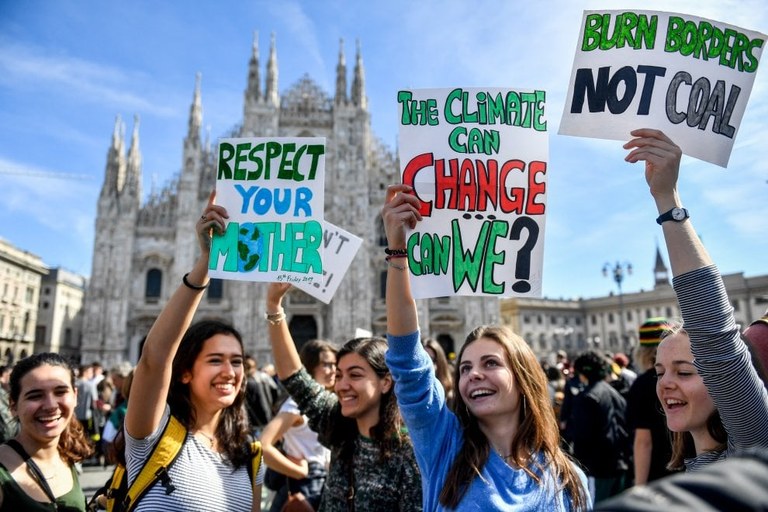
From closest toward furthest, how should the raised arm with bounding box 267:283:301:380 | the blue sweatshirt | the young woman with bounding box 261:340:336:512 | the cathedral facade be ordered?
the blue sweatshirt → the raised arm with bounding box 267:283:301:380 → the young woman with bounding box 261:340:336:512 → the cathedral facade

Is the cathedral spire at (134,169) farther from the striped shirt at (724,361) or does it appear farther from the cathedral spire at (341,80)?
the striped shirt at (724,361)

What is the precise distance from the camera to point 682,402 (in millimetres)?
1619

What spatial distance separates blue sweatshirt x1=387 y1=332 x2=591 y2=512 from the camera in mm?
1646

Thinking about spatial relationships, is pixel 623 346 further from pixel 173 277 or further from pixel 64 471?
pixel 64 471

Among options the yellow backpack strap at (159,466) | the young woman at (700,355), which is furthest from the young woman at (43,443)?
the young woman at (700,355)

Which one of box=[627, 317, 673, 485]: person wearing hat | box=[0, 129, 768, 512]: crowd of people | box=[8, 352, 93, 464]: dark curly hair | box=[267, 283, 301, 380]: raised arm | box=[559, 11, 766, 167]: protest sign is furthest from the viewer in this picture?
box=[627, 317, 673, 485]: person wearing hat

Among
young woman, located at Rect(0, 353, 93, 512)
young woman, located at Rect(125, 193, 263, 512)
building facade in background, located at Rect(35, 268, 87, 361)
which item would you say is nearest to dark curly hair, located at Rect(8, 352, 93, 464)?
young woman, located at Rect(0, 353, 93, 512)

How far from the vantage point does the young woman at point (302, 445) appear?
132 inches

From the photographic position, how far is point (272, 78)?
27734 mm

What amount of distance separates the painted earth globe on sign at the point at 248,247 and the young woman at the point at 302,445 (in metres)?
1.22

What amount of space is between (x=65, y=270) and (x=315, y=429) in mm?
49135

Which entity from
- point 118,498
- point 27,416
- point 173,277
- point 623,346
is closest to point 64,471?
point 27,416

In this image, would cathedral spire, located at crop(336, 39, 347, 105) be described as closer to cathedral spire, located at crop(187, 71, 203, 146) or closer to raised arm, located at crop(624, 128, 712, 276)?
cathedral spire, located at crop(187, 71, 203, 146)

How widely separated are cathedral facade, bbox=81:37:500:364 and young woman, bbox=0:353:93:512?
74.3ft
